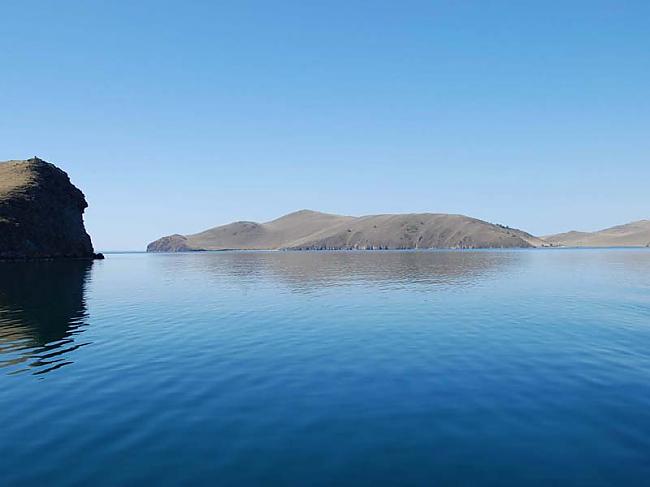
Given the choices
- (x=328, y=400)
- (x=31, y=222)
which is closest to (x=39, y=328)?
(x=328, y=400)

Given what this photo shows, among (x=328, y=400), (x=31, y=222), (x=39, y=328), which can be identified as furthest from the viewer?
(x=31, y=222)

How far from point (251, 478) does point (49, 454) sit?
7.36m

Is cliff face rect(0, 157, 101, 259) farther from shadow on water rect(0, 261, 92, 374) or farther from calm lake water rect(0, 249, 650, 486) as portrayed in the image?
calm lake water rect(0, 249, 650, 486)

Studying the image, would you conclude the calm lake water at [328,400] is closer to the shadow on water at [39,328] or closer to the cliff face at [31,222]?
the shadow on water at [39,328]

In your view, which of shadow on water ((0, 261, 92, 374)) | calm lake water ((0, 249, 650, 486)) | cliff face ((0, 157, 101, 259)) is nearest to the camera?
calm lake water ((0, 249, 650, 486))

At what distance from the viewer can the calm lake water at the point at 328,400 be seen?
1236cm

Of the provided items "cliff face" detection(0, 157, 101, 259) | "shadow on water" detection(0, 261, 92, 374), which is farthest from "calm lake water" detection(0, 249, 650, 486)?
"cliff face" detection(0, 157, 101, 259)

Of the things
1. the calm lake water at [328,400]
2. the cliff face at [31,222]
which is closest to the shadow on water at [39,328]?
the calm lake water at [328,400]

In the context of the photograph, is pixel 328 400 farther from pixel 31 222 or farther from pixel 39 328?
pixel 31 222

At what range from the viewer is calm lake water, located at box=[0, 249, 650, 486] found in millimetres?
12359

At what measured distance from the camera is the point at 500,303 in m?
48.3

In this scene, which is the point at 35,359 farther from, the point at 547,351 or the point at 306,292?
the point at 306,292

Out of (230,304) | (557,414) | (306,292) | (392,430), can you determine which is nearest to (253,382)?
(392,430)

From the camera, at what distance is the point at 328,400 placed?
18234 millimetres
